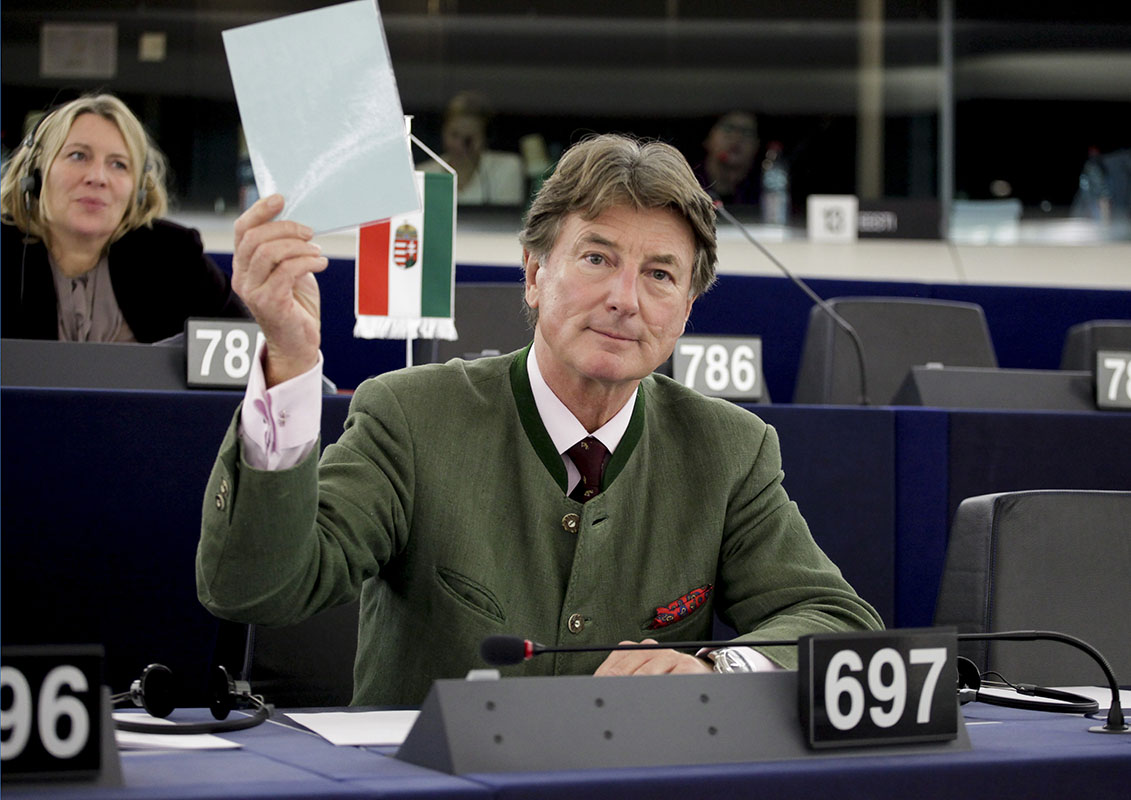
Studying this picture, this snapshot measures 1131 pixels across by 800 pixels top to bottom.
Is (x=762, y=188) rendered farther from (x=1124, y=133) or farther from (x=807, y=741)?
(x=807, y=741)

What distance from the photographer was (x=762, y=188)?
584 cm

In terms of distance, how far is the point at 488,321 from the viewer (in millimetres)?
2902

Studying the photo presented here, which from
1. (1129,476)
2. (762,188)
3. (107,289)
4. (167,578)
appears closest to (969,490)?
(1129,476)

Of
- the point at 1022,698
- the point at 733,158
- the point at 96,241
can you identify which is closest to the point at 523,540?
the point at 1022,698

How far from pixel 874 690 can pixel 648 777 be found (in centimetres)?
20

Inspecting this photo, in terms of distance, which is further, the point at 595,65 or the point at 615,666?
the point at 595,65

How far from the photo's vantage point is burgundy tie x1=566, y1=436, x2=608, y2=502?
1387 mm

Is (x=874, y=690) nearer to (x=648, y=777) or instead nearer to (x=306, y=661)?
(x=648, y=777)

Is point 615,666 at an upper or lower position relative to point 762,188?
lower

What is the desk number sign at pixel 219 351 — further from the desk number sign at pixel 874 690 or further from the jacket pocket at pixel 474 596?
the desk number sign at pixel 874 690

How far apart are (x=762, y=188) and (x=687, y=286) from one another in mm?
4558

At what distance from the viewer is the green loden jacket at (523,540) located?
51.1 inches

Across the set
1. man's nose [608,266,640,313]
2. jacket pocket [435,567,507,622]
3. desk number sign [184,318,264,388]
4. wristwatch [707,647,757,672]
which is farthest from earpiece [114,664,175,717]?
desk number sign [184,318,264,388]

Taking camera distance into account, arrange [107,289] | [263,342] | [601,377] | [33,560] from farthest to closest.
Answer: [107,289]
[33,560]
[601,377]
[263,342]
